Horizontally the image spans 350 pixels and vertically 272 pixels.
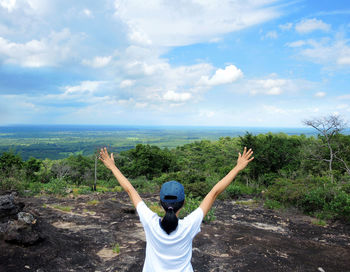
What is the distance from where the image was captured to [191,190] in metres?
13.6

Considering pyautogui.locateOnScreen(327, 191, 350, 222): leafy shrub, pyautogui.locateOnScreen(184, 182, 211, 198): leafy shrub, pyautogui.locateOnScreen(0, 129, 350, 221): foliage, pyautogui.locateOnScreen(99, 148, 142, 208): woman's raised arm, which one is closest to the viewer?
pyautogui.locateOnScreen(99, 148, 142, 208): woman's raised arm

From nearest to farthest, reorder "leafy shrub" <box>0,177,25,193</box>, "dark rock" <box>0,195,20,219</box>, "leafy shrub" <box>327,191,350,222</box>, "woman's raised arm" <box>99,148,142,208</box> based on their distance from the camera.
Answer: "woman's raised arm" <box>99,148,142,208</box> < "dark rock" <box>0,195,20,219</box> < "leafy shrub" <box>327,191,350,222</box> < "leafy shrub" <box>0,177,25,193</box>

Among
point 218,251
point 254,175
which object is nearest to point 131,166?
point 254,175

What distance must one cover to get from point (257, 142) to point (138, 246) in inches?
593

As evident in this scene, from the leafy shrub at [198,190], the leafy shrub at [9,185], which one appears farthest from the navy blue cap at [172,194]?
the leafy shrub at [9,185]

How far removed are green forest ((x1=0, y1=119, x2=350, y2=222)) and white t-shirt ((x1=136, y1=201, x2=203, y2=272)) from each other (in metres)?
8.48

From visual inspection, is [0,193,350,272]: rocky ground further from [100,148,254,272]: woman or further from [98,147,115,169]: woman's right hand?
[100,148,254,272]: woman

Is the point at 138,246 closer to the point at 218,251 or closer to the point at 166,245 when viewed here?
the point at 218,251

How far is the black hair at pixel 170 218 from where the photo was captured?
1443 mm

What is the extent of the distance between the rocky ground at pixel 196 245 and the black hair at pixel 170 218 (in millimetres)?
3888

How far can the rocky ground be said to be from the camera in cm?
480

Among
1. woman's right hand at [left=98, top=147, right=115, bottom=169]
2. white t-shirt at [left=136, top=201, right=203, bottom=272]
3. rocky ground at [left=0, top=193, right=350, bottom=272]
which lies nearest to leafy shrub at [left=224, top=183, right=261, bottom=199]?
rocky ground at [left=0, top=193, right=350, bottom=272]

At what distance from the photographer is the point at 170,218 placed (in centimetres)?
144

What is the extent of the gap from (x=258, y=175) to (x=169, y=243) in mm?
18009
